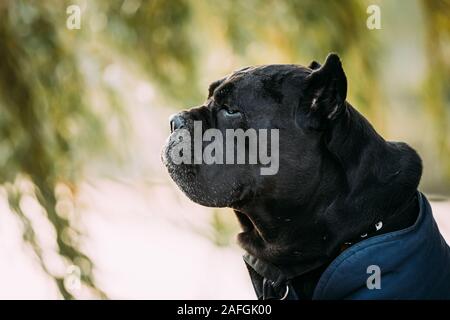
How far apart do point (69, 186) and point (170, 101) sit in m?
0.47

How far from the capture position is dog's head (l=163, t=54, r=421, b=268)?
1740 mm

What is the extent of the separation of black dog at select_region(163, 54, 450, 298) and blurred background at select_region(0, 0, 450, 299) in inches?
36.4

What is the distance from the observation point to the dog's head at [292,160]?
1.74 metres

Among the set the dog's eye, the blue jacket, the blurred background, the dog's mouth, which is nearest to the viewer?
the blue jacket

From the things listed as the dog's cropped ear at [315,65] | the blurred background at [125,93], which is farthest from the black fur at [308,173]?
the blurred background at [125,93]

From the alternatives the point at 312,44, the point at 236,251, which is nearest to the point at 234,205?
the point at 312,44

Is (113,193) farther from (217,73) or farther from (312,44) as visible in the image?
(312,44)

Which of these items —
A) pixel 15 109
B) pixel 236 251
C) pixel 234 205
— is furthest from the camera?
pixel 236 251

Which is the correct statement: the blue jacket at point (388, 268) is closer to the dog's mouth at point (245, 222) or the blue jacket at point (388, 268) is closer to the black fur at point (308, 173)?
the black fur at point (308, 173)

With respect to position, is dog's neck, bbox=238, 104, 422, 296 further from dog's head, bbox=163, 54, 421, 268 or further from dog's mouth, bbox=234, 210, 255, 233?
dog's mouth, bbox=234, 210, 255, 233

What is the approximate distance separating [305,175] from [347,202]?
11 centimetres

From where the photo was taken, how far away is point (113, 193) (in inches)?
116
